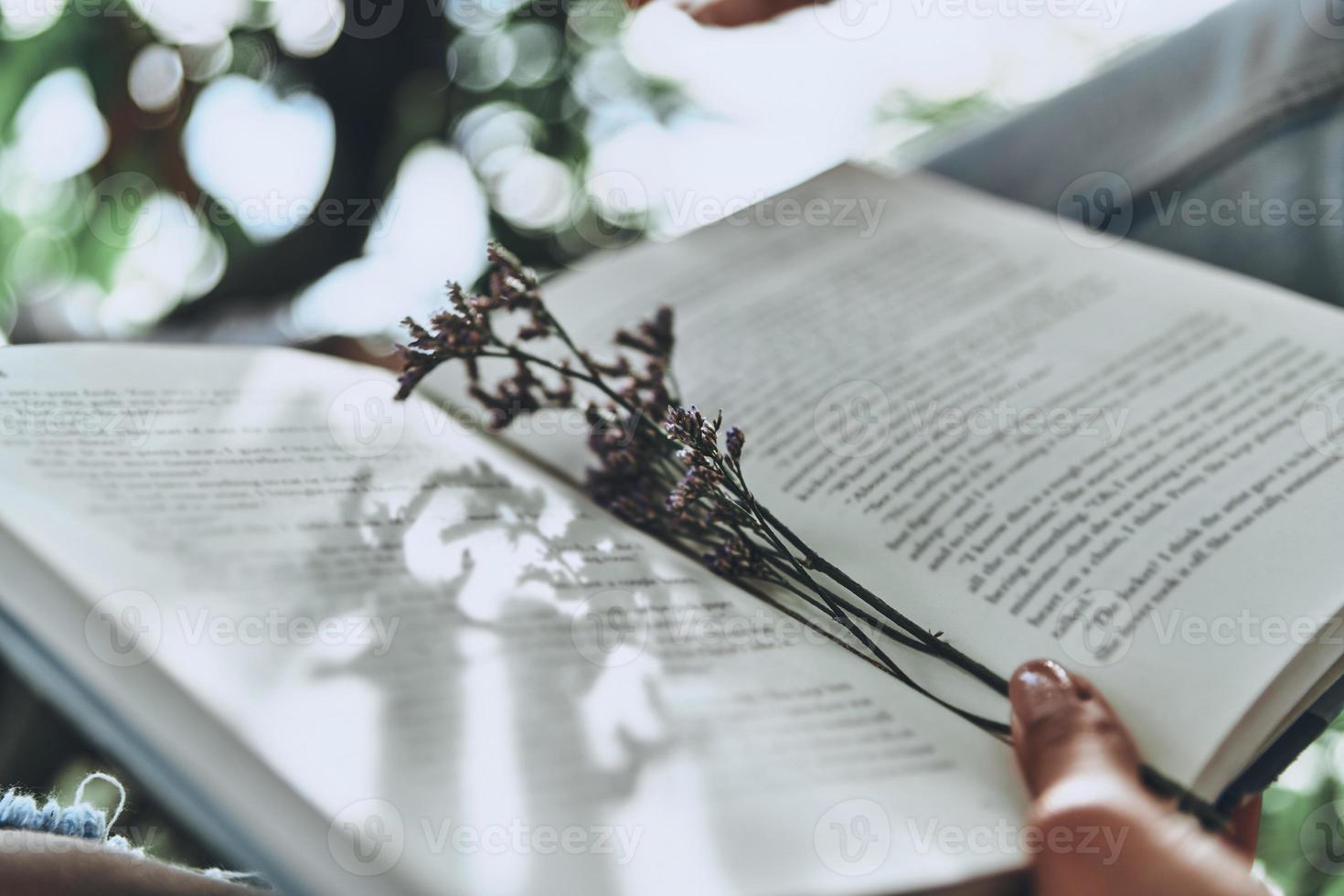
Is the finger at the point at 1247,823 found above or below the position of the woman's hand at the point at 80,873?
above

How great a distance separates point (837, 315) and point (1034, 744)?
365 millimetres

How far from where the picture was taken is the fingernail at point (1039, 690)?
400mm

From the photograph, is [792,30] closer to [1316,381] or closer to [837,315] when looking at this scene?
[837,315]

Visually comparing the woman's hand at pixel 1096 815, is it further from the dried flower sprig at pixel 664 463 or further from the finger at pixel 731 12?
the finger at pixel 731 12

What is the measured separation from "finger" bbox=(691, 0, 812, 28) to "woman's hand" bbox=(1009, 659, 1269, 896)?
0.57m

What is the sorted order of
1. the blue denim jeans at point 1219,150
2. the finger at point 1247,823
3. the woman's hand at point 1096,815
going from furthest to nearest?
1. the blue denim jeans at point 1219,150
2. the finger at point 1247,823
3. the woman's hand at point 1096,815

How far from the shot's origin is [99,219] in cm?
114

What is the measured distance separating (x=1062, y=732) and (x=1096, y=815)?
5 centimetres

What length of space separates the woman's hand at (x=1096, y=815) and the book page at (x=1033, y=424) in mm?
27

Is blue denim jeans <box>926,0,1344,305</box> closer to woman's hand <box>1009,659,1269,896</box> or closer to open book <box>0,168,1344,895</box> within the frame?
open book <box>0,168,1344,895</box>

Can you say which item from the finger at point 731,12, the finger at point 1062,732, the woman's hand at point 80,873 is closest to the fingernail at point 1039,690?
the finger at point 1062,732

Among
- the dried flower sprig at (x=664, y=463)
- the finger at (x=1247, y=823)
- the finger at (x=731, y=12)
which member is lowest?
the finger at (x=1247, y=823)

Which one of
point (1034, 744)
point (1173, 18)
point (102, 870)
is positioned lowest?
point (102, 870)

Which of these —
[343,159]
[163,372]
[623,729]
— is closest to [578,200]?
[343,159]
